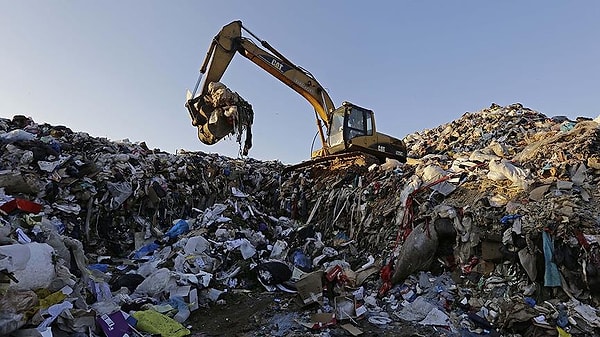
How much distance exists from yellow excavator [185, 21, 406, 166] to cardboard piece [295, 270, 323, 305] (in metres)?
3.67

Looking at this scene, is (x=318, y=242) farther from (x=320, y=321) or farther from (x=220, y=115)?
(x=220, y=115)

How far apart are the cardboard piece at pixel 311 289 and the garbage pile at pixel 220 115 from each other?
366 centimetres

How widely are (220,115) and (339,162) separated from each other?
2.76 meters

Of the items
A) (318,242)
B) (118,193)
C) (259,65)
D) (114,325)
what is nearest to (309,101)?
(259,65)

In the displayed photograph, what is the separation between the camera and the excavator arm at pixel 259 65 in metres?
7.82

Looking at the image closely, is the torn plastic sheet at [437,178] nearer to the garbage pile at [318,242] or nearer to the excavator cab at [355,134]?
the garbage pile at [318,242]

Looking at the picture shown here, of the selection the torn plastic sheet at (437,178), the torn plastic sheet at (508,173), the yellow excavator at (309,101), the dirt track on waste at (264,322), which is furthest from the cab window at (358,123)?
the dirt track on waste at (264,322)

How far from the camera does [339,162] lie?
8531 millimetres

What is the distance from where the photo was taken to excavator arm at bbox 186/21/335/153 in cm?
782

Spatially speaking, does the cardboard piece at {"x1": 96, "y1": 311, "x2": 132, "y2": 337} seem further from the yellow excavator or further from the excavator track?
the excavator track

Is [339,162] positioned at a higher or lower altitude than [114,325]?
higher

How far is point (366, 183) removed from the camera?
7.24 meters

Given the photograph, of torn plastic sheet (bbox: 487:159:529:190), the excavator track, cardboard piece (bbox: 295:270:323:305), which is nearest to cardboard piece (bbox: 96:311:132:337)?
cardboard piece (bbox: 295:270:323:305)

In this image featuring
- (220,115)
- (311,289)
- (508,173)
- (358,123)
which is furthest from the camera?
(358,123)
